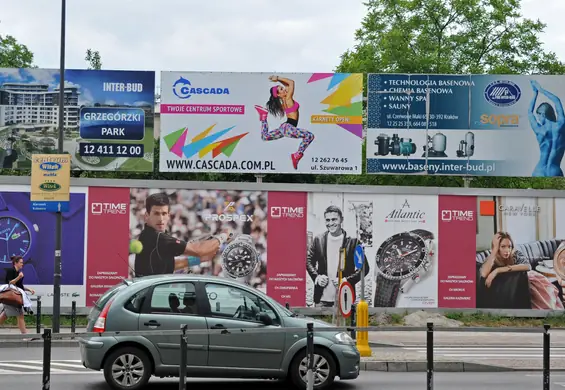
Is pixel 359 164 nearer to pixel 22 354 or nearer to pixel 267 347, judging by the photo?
pixel 22 354

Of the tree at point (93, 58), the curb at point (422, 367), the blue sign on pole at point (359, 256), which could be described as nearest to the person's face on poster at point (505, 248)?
the blue sign on pole at point (359, 256)

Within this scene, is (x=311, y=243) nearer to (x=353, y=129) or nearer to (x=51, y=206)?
(x=353, y=129)

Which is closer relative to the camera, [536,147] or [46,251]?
[46,251]

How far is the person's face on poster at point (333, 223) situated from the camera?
2497 cm

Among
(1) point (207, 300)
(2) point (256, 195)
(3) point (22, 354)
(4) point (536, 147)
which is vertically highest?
(4) point (536, 147)

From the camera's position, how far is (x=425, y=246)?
2523 cm

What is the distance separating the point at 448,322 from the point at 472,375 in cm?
956

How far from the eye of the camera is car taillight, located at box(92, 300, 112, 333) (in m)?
11.9

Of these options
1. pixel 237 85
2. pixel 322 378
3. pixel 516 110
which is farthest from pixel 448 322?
pixel 322 378

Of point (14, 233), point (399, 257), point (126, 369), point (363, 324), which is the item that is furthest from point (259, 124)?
point (126, 369)

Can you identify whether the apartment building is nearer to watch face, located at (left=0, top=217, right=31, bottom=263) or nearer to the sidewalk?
watch face, located at (left=0, top=217, right=31, bottom=263)

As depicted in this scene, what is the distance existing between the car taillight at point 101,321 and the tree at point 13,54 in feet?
160

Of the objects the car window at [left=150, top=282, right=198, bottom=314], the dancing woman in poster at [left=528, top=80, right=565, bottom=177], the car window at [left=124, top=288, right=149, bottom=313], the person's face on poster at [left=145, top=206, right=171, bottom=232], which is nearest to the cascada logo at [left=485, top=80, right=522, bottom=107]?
the dancing woman in poster at [left=528, top=80, right=565, bottom=177]

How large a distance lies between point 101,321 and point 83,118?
48.0ft
